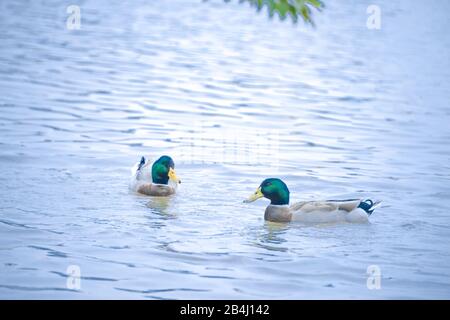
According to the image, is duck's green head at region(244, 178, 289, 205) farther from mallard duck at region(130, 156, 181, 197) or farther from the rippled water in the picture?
mallard duck at region(130, 156, 181, 197)

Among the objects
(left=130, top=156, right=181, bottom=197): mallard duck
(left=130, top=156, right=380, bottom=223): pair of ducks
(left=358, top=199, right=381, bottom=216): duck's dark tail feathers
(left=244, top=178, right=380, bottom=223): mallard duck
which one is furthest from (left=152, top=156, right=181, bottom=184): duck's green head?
(left=358, top=199, right=381, bottom=216): duck's dark tail feathers

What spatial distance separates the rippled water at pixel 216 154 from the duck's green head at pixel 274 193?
268 millimetres

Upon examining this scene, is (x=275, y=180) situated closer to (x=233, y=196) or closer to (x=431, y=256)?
(x=233, y=196)

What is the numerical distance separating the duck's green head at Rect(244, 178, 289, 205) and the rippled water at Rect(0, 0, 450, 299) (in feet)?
0.88

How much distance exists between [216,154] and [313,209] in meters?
4.54

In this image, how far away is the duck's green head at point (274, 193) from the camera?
1262 cm

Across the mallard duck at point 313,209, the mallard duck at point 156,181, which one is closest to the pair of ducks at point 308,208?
the mallard duck at point 313,209

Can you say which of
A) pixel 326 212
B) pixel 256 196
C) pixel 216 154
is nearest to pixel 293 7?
pixel 326 212

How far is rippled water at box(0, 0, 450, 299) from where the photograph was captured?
418 inches

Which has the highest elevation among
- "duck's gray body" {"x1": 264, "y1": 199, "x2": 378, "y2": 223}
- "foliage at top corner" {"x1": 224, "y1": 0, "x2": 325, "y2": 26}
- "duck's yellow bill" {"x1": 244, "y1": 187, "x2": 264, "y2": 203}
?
"foliage at top corner" {"x1": 224, "y1": 0, "x2": 325, "y2": 26}

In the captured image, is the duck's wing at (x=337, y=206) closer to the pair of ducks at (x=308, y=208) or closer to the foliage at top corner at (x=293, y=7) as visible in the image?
the pair of ducks at (x=308, y=208)

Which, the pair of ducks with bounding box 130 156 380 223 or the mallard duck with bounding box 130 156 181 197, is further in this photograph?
the mallard duck with bounding box 130 156 181 197
